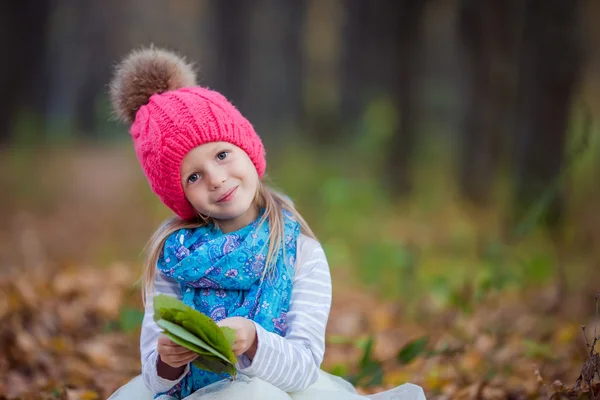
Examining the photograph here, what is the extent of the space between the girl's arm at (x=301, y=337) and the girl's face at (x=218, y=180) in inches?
10.6

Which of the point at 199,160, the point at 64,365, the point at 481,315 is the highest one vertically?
the point at 199,160

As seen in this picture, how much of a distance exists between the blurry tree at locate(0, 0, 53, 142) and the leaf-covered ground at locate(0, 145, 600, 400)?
142 inches

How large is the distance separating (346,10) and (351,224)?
24.3 ft

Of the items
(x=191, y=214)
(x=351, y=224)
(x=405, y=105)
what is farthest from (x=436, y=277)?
(x=405, y=105)

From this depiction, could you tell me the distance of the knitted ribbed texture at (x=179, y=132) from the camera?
2.10 metres

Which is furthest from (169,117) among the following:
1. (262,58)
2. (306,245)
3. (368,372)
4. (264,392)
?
(262,58)

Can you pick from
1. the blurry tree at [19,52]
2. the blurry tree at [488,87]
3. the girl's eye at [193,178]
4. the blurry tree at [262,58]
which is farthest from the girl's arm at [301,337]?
the blurry tree at [262,58]

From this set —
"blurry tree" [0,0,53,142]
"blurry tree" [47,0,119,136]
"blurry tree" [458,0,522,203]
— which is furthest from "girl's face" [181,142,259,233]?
"blurry tree" [47,0,119,136]

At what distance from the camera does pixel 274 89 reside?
1588 cm

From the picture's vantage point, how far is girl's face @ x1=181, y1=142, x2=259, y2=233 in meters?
2.09

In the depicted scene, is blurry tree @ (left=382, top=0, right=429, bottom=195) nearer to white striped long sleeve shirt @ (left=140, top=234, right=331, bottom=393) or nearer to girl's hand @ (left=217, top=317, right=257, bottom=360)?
white striped long sleeve shirt @ (left=140, top=234, right=331, bottom=393)

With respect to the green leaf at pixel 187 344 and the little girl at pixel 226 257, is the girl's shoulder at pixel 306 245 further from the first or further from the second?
the green leaf at pixel 187 344

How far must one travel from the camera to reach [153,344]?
2.14 m

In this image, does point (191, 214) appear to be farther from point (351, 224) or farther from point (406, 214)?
point (406, 214)
